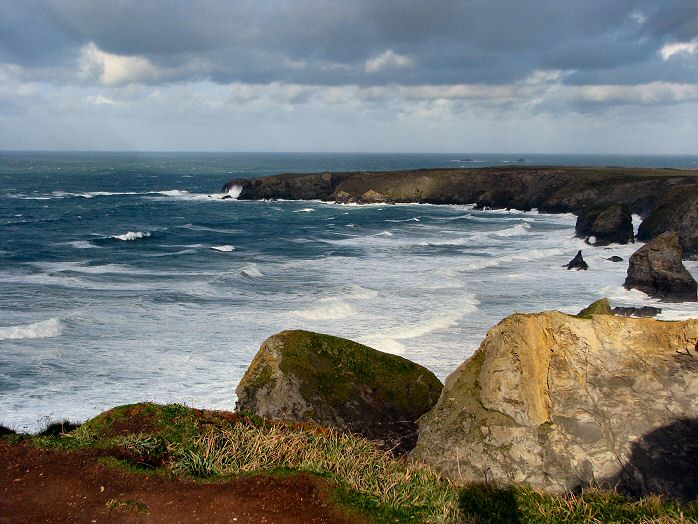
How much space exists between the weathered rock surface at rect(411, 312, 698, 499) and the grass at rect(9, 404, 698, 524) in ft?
2.49

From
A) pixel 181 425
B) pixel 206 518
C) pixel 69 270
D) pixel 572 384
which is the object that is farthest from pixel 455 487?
pixel 69 270

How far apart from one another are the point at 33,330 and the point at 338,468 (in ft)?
70.4

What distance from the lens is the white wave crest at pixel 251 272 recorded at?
4214cm

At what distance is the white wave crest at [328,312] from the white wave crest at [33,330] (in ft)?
37.1

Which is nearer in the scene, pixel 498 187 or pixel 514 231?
pixel 514 231

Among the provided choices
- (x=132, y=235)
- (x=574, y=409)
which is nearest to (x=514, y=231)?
(x=132, y=235)

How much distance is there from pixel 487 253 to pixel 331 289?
20685mm

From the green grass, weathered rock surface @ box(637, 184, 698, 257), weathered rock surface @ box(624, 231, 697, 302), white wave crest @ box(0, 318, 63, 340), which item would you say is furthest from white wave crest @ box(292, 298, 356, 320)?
weathered rock surface @ box(637, 184, 698, 257)

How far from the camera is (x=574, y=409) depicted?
13.5 meters

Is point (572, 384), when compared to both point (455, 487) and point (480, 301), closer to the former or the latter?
point (455, 487)

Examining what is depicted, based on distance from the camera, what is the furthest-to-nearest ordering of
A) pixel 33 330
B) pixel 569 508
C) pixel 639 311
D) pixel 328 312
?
pixel 328 312, pixel 639 311, pixel 33 330, pixel 569 508

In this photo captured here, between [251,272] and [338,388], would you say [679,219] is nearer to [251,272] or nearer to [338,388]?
[251,272]

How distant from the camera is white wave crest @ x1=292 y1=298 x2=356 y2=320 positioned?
3075 centimetres

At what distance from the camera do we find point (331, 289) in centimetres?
3741
